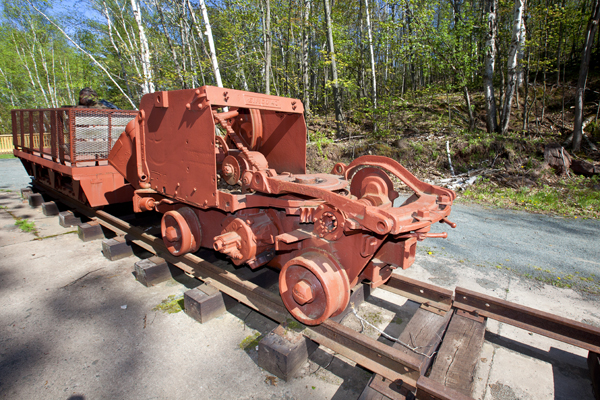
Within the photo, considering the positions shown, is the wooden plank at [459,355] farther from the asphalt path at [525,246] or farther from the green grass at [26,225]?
the green grass at [26,225]

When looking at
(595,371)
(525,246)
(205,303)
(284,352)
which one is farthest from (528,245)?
(205,303)

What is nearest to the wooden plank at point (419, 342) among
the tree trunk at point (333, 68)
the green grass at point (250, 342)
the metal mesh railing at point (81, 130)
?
the green grass at point (250, 342)

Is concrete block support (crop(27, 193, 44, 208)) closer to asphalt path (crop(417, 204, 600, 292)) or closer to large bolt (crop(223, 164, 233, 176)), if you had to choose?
large bolt (crop(223, 164, 233, 176))

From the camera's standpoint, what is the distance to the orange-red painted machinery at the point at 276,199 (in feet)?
8.20

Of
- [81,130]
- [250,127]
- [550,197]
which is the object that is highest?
[250,127]

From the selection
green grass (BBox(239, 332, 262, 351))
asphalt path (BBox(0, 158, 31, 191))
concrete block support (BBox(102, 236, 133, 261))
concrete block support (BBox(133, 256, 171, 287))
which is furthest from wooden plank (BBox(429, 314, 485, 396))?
asphalt path (BBox(0, 158, 31, 191))

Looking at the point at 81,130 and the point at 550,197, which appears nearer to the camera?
the point at 81,130

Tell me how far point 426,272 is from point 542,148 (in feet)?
26.4

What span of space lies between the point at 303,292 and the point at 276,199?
900 millimetres

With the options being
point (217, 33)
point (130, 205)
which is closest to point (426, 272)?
point (130, 205)

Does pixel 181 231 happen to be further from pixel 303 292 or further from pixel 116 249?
pixel 303 292

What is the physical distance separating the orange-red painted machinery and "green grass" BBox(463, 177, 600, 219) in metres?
6.24

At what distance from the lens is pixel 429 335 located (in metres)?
2.74

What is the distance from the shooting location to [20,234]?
19.3ft
